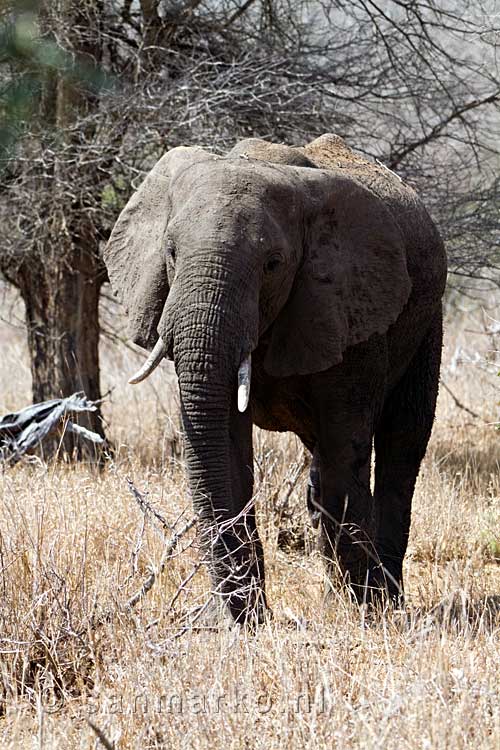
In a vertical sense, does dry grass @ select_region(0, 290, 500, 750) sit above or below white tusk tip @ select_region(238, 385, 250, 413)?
below

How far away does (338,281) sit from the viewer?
5238 millimetres

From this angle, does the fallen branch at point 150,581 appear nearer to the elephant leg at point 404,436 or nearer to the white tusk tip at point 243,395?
the white tusk tip at point 243,395

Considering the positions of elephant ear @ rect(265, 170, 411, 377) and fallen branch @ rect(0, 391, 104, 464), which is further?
fallen branch @ rect(0, 391, 104, 464)

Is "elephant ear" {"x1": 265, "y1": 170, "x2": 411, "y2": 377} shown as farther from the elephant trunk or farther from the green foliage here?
the green foliage

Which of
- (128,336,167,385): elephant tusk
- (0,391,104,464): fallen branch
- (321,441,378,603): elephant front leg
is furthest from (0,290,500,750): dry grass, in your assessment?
(0,391,104,464): fallen branch

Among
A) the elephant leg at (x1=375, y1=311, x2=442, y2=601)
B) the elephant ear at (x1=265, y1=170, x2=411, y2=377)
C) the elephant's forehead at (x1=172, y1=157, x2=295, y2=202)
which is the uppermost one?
the elephant's forehead at (x1=172, y1=157, x2=295, y2=202)

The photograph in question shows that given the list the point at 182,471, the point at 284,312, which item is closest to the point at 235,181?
the point at 284,312

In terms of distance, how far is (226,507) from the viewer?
4723 millimetres

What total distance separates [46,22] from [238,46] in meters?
1.50

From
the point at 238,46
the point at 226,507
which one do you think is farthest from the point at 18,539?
the point at 238,46

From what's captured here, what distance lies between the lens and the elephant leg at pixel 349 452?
17.5 feet

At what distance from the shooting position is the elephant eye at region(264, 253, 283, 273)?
15.8 feet

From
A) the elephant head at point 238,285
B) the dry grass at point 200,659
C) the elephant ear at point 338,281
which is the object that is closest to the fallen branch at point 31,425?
the dry grass at point 200,659

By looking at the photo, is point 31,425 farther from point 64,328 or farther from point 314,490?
point 314,490
